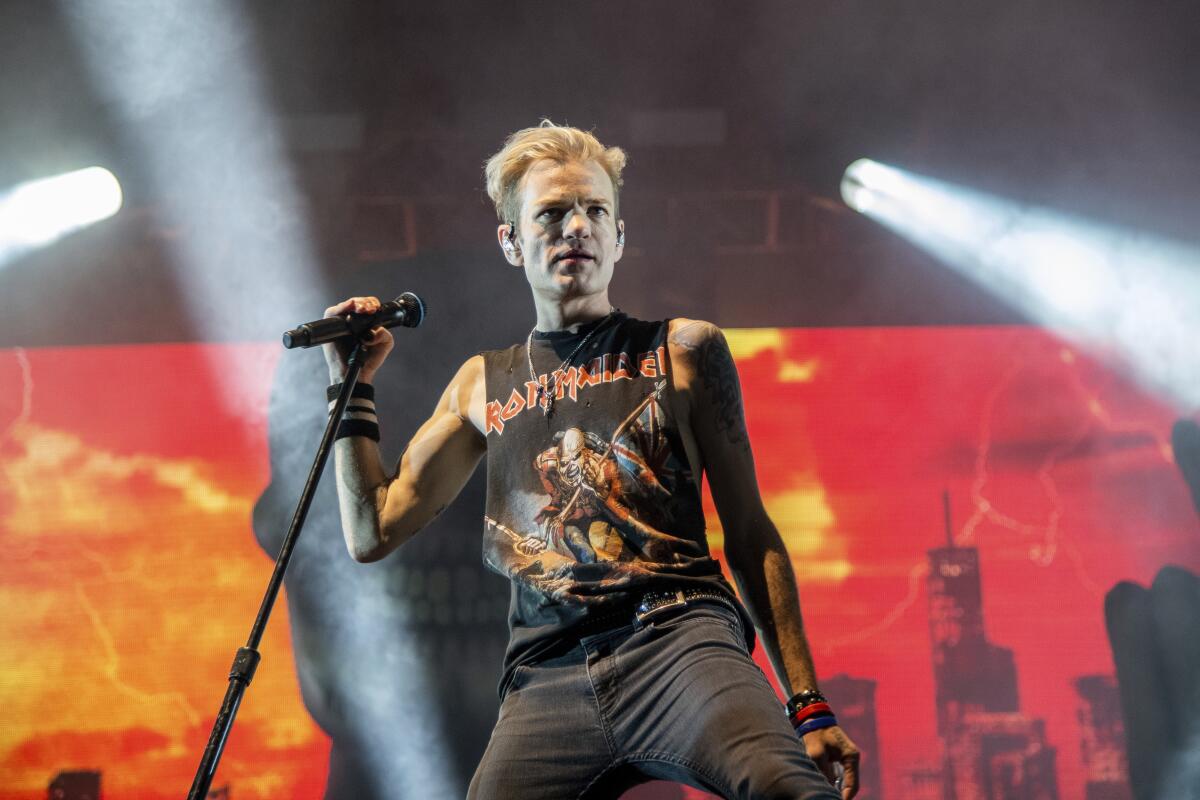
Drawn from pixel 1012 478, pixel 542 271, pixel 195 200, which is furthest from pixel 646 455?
pixel 195 200

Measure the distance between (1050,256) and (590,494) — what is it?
9.73 feet

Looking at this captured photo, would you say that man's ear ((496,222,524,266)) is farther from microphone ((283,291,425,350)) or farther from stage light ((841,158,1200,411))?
stage light ((841,158,1200,411))

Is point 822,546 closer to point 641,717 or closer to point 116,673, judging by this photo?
point 641,717

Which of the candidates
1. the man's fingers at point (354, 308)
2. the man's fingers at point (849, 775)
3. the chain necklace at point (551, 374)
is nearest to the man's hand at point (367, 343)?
the man's fingers at point (354, 308)

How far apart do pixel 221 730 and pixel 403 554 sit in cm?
216

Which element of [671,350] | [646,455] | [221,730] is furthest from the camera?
[671,350]

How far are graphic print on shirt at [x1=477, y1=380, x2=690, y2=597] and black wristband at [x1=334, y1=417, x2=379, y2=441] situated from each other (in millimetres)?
327

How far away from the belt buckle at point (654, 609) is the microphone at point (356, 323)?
0.62m

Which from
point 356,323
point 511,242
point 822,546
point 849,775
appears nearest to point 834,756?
point 849,775

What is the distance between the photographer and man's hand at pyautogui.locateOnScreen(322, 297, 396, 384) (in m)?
1.70

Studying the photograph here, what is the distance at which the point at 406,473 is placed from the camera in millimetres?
1872

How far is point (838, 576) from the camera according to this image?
3.50m

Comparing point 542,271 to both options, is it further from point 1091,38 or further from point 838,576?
point 1091,38

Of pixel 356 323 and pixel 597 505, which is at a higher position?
pixel 356 323
